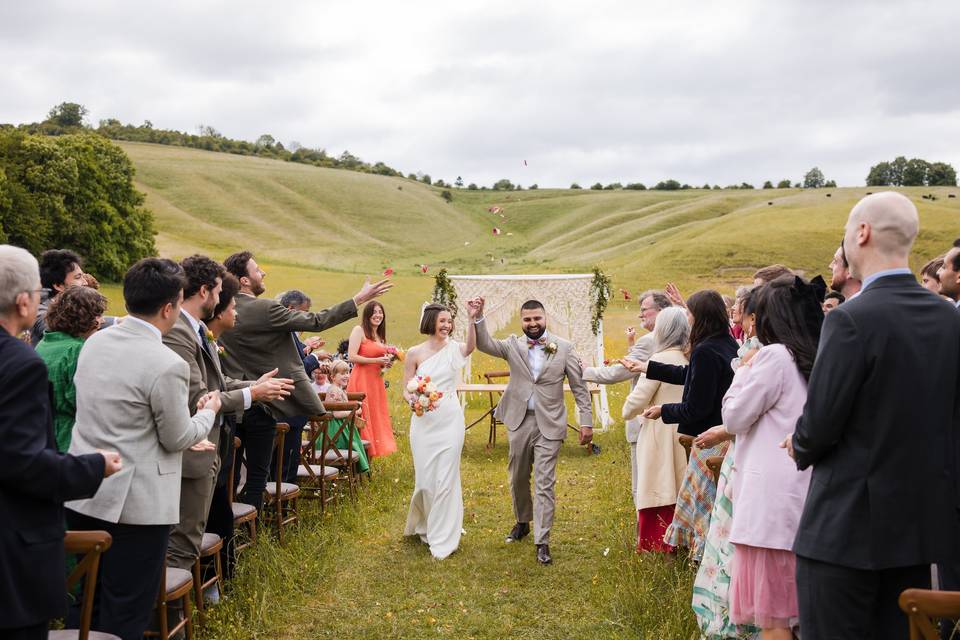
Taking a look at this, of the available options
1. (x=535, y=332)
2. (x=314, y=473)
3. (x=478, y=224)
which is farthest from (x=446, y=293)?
(x=478, y=224)

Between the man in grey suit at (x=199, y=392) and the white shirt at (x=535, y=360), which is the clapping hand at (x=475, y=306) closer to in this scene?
the white shirt at (x=535, y=360)

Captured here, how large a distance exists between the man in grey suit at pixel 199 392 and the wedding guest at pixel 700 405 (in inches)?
113

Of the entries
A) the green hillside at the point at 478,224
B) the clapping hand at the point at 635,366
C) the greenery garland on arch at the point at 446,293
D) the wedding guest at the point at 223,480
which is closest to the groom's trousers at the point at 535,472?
the clapping hand at the point at 635,366

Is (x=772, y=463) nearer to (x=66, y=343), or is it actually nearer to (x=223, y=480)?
(x=223, y=480)

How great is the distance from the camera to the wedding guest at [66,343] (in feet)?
16.5

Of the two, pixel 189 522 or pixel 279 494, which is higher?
pixel 189 522

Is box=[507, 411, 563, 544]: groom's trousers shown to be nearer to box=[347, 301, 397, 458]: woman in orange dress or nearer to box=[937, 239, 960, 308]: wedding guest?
box=[937, 239, 960, 308]: wedding guest

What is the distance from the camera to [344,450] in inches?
414

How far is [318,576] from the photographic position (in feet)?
24.2

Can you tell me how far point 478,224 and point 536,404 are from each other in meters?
103

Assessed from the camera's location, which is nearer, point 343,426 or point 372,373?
point 343,426

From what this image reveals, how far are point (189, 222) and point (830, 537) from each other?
81535mm

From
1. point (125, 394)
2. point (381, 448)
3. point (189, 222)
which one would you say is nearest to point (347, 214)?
point (189, 222)

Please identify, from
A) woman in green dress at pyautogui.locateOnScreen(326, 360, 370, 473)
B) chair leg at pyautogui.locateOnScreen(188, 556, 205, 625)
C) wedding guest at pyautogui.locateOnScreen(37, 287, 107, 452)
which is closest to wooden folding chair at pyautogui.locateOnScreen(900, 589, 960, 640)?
wedding guest at pyautogui.locateOnScreen(37, 287, 107, 452)
